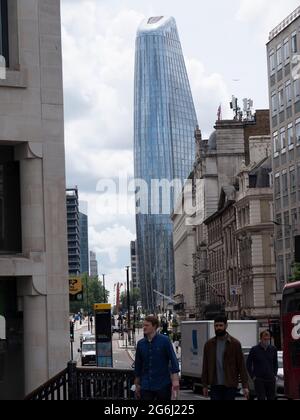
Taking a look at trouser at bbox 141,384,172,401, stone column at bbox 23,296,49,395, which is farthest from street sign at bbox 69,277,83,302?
trouser at bbox 141,384,172,401

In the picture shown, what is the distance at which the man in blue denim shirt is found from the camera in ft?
41.8

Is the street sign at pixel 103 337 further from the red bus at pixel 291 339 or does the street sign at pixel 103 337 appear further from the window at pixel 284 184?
the red bus at pixel 291 339

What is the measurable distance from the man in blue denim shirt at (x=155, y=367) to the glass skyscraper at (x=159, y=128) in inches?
5159

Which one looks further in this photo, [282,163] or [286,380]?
[282,163]

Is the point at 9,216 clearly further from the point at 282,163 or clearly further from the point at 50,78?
the point at 282,163

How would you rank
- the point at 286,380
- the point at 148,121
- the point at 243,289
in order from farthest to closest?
the point at 148,121, the point at 243,289, the point at 286,380

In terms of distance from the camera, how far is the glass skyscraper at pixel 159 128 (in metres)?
164

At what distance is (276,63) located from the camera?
3137 inches

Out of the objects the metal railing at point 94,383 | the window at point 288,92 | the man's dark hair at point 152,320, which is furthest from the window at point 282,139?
the man's dark hair at point 152,320

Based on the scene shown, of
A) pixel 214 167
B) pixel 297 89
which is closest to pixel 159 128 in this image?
pixel 214 167
